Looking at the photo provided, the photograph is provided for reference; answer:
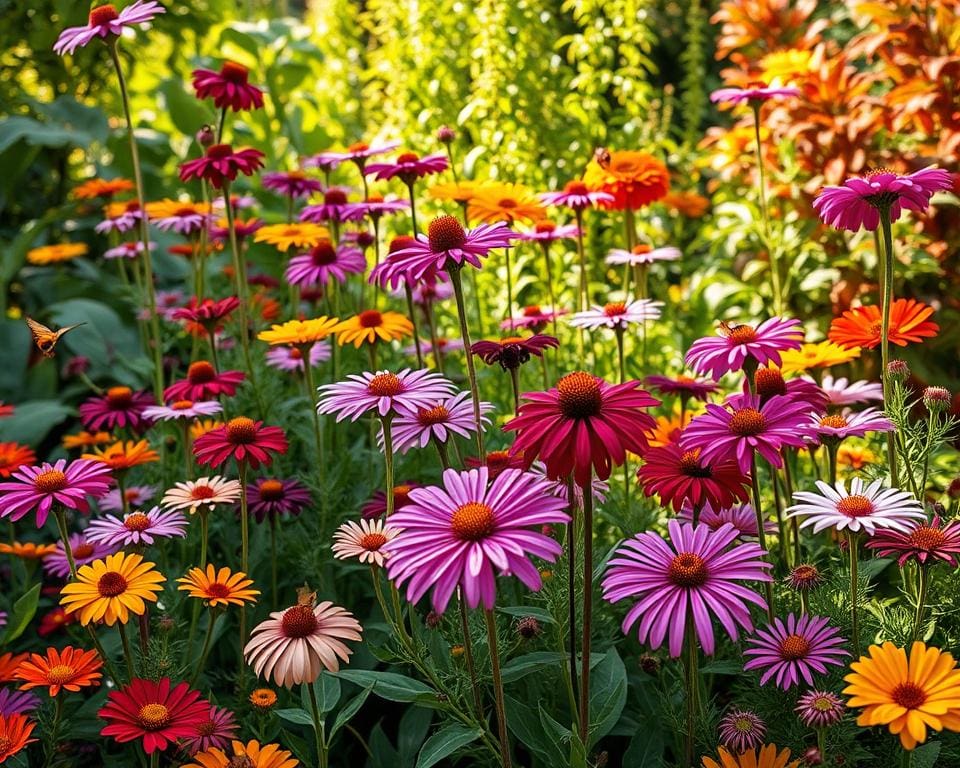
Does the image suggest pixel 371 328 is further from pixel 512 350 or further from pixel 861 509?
pixel 861 509

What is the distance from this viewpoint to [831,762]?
1313mm

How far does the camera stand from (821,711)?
1216mm

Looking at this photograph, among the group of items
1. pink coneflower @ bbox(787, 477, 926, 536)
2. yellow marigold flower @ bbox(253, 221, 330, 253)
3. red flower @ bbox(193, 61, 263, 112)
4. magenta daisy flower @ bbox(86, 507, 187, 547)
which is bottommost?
magenta daisy flower @ bbox(86, 507, 187, 547)

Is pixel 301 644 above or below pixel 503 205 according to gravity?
below

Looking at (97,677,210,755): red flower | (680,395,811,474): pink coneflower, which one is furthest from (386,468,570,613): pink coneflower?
(97,677,210,755): red flower

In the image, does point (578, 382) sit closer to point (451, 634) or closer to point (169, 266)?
point (451, 634)

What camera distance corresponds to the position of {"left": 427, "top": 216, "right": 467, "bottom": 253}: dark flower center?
1.43 meters

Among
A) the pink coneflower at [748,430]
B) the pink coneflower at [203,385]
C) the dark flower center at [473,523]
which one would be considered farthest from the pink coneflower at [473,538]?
the pink coneflower at [203,385]

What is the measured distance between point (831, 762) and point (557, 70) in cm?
311

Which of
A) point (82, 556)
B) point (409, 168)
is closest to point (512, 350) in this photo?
point (409, 168)

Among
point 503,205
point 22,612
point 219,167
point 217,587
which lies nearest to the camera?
point 217,587

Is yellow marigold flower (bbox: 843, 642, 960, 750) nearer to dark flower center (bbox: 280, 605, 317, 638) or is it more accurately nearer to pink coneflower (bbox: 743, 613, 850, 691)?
pink coneflower (bbox: 743, 613, 850, 691)

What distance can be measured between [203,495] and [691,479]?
854mm

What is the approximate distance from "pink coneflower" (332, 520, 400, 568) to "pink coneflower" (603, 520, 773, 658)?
37cm
